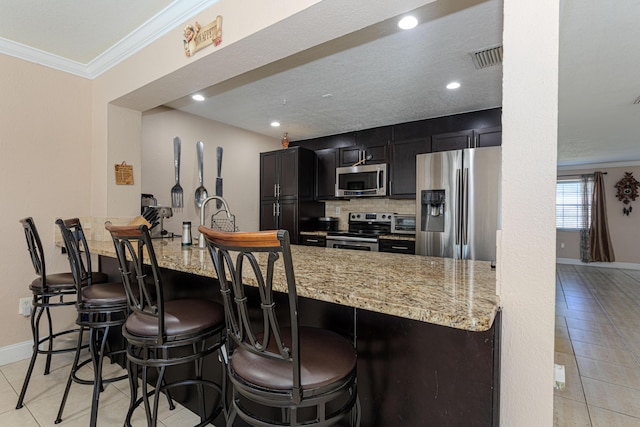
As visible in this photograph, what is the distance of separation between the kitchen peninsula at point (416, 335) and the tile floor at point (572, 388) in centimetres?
116

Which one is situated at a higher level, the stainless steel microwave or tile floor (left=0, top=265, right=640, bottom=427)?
the stainless steel microwave

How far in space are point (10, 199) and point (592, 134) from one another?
6.80 metres

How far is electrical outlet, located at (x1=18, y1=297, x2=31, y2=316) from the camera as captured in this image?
2400mm

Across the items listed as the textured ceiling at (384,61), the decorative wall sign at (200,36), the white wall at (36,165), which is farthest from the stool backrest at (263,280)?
the white wall at (36,165)

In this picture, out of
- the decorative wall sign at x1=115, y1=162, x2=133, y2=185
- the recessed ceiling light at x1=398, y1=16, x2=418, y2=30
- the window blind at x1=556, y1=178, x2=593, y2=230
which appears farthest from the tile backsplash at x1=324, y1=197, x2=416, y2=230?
the window blind at x1=556, y1=178, x2=593, y2=230

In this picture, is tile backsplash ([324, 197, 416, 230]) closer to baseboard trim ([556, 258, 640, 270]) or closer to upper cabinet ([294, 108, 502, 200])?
upper cabinet ([294, 108, 502, 200])

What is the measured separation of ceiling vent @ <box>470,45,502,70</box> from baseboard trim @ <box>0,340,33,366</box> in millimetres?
4025

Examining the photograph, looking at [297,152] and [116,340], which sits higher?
[297,152]

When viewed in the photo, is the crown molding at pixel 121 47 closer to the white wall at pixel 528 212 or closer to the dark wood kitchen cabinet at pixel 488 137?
the white wall at pixel 528 212

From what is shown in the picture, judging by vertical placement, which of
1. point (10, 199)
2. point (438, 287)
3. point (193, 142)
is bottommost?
point (438, 287)

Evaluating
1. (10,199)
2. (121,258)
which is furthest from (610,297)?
(10,199)

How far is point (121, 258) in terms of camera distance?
1.31 metres

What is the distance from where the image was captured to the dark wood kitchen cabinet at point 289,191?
4336 millimetres

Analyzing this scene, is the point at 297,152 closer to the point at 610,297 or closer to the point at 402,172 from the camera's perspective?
the point at 402,172
